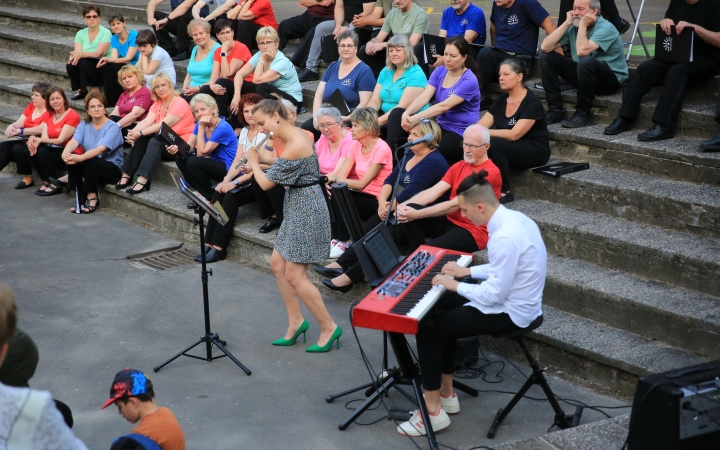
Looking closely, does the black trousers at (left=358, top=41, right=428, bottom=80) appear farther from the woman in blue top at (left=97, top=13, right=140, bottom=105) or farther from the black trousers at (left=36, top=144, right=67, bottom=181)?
the black trousers at (left=36, top=144, right=67, bottom=181)

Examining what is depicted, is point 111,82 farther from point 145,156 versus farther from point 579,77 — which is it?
point 579,77

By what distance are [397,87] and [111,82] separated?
496 cm

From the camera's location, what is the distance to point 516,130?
757 cm

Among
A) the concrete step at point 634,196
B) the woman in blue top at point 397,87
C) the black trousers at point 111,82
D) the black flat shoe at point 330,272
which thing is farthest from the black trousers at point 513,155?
the black trousers at point 111,82

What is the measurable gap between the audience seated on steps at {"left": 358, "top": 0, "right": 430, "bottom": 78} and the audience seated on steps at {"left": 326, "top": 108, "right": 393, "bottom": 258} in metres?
2.13

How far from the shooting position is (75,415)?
550cm

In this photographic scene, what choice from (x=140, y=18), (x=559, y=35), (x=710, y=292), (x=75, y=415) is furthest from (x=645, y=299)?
(x=140, y=18)

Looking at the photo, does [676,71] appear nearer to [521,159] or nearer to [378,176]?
[521,159]

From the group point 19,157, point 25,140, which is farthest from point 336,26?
point 19,157

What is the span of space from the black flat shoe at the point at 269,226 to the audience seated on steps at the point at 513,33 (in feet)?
8.53

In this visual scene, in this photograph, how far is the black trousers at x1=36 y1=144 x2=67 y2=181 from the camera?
1041 cm

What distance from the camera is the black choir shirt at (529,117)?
758 cm

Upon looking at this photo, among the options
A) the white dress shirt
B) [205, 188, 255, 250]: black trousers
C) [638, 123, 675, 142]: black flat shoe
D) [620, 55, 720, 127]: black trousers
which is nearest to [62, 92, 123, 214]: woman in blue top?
[205, 188, 255, 250]: black trousers

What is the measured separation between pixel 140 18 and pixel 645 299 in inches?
425
